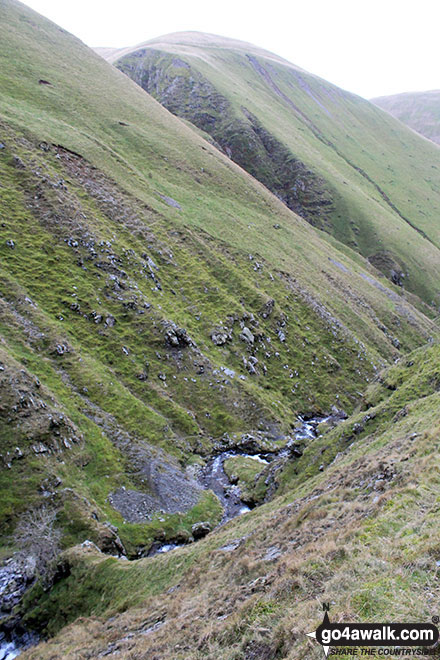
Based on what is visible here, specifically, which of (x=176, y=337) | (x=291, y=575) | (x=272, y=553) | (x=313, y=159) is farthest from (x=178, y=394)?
(x=313, y=159)

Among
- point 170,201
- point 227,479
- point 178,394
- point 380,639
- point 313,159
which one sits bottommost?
point 227,479

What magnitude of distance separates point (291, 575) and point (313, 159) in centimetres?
14642

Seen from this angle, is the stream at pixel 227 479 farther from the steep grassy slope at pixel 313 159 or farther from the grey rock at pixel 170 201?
the steep grassy slope at pixel 313 159

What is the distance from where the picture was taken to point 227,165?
324 ft

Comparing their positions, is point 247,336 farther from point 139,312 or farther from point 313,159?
point 313,159

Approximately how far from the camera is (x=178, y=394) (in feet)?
154

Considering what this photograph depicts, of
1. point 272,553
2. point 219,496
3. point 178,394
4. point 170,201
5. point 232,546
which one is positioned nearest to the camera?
point 272,553

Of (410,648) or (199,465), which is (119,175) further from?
(410,648)

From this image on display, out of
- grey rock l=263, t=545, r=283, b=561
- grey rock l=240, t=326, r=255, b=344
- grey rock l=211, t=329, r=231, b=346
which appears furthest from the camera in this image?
grey rock l=240, t=326, r=255, b=344

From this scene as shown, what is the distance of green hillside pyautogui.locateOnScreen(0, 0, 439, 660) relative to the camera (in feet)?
45.3

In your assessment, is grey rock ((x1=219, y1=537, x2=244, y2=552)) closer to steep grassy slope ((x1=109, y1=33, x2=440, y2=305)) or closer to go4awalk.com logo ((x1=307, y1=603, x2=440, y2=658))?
go4awalk.com logo ((x1=307, y1=603, x2=440, y2=658))

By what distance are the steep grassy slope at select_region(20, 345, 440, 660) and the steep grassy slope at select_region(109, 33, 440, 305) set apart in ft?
321

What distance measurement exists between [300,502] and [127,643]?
35.7ft

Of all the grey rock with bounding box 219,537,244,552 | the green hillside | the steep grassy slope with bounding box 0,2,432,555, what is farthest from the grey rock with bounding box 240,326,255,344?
the grey rock with bounding box 219,537,244,552
